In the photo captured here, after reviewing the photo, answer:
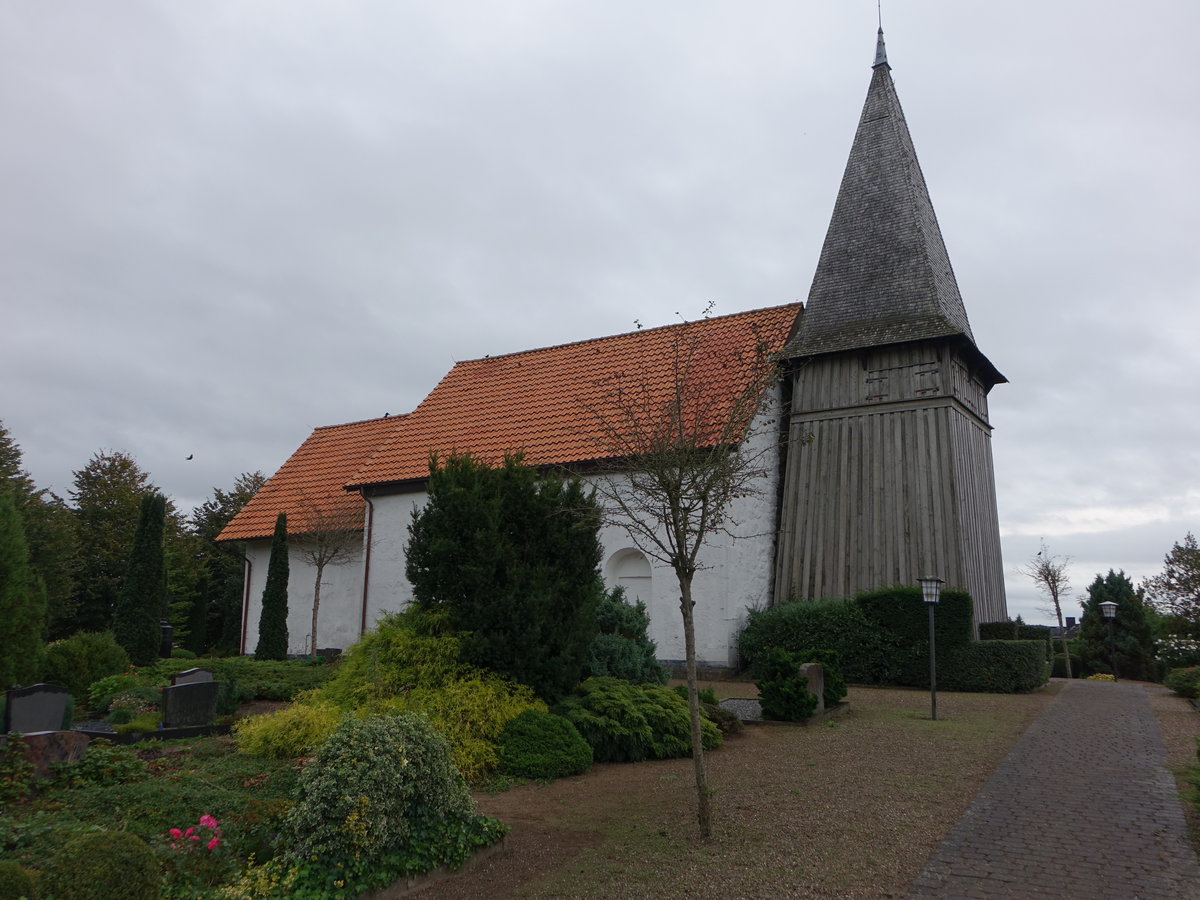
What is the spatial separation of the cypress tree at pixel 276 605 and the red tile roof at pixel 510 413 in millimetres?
1205

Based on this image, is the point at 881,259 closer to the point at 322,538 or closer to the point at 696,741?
the point at 322,538

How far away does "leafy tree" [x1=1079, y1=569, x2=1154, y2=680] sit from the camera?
1048 inches

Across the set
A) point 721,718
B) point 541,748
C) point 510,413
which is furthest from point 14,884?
point 510,413

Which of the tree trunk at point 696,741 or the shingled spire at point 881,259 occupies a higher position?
the shingled spire at point 881,259

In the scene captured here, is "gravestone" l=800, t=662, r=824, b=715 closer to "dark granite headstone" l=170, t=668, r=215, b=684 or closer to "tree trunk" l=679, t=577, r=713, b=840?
"tree trunk" l=679, t=577, r=713, b=840

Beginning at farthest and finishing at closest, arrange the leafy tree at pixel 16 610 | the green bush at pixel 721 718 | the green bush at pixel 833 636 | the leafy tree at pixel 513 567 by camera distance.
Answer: the green bush at pixel 833 636 → the leafy tree at pixel 16 610 → the green bush at pixel 721 718 → the leafy tree at pixel 513 567

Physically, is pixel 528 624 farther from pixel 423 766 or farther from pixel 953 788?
pixel 953 788

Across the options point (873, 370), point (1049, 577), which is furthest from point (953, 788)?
point (1049, 577)

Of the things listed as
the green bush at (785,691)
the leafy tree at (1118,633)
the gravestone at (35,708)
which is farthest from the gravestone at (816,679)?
the leafy tree at (1118,633)

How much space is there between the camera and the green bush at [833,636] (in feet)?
51.6

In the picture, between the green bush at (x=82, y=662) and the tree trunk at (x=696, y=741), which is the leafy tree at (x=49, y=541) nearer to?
the green bush at (x=82, y=662)


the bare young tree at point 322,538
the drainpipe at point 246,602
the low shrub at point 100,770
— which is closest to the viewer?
the low shrub at point 100,770

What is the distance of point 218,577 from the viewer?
1341 inches

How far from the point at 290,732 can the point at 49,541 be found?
21701 mm
